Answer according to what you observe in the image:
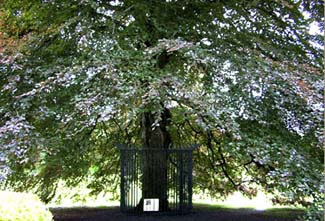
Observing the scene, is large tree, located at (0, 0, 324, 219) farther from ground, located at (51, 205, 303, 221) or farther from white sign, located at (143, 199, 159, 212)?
white sign, located at (143, 199, 159, 212)

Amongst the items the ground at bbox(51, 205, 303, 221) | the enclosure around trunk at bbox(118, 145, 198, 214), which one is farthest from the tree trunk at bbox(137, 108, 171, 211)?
the ground at bbox(51, 205, 303, 221)

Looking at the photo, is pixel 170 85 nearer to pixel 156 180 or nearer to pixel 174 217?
pixel 156 180

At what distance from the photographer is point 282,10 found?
443cm

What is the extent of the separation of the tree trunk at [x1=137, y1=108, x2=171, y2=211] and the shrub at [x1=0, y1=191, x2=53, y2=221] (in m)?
1.86

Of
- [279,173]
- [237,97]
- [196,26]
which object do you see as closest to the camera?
[279,173]

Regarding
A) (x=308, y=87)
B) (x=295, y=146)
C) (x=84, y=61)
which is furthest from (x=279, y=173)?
(x=84, y=61)

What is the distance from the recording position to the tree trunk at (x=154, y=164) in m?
4.29

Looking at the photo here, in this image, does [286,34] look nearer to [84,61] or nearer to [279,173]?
[279,173]

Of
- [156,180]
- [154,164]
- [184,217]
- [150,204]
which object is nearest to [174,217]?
[184,217]

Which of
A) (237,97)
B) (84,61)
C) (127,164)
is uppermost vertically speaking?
(84,61)

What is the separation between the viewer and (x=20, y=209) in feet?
7.80

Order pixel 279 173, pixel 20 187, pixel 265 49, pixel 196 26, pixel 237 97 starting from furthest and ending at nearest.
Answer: pixel 20 187
pixel 196 26
pixel 265 49
pixel 237 97
pixel 279 173

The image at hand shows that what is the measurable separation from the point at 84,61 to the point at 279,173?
2.00 meters

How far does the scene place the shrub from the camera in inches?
91.0
